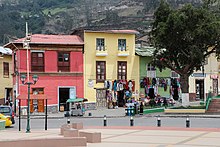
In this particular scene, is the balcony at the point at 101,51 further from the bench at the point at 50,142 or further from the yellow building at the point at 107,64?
the bench at the point at 50,142

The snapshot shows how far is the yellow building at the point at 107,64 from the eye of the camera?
2093 inches

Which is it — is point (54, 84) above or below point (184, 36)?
below

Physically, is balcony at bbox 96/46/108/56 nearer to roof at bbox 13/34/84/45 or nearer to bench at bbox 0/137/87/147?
roof at bbox 13/34/84/45

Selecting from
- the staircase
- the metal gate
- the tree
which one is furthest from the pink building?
the staircase

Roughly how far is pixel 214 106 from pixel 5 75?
2813cm

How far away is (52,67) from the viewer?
51.7 metres

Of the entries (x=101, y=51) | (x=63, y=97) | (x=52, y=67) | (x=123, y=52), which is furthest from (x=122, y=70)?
(x=52, y=67)

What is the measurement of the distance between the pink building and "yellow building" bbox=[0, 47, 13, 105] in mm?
8056

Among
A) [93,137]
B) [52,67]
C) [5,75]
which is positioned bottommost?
[93,137]

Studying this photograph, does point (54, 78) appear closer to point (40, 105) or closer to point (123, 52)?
point (40, 105)

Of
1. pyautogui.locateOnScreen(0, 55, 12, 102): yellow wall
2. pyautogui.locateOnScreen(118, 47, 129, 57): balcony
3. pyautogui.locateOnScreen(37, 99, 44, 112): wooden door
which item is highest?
pyautogui.locateOnScreen(118, 47, 129, 57): balcony

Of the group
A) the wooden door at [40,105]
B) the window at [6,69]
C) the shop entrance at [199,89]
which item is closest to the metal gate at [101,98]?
the wooden door at [40,105]

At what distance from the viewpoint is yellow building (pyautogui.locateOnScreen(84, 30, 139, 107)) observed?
174 ft

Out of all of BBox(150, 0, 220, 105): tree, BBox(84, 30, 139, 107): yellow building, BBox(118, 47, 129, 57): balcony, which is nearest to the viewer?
BBox(150, 0, 220, 105): tree
